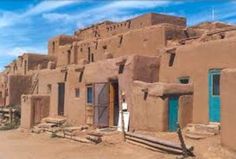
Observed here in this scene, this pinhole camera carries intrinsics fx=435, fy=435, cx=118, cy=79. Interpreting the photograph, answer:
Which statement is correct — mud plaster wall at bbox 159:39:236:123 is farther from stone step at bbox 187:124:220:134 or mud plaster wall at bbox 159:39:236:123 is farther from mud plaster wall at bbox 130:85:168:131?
mud plaster wall at bbox 130:85:168:131

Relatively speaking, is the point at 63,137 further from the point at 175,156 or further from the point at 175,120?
the point at 175,156

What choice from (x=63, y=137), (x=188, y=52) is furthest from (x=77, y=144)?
(x=188, y=52)

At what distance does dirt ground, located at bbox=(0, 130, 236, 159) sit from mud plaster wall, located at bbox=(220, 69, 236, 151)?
0.36 metres

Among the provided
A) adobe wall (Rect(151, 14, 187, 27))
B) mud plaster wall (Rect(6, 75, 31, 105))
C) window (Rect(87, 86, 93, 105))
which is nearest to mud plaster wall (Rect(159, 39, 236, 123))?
window (Rect(87, 86, 93, 105))

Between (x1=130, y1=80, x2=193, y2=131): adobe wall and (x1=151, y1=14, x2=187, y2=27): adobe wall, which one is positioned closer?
(x1=130, y1=80, x2=193, y2=131): adobe wall

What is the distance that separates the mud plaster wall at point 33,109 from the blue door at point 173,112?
11.6m

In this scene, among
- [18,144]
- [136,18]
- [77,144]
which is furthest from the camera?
[136,18]

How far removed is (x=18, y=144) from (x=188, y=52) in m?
9.12

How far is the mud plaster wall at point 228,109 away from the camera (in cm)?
1265

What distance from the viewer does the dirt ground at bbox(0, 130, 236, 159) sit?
44.2 feet

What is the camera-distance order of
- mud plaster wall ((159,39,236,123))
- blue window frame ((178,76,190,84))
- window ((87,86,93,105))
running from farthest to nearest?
window ((87,86,93,105))
blue window frame ((178,76,190,84))
mud plaster wall ((159,39,236,123))

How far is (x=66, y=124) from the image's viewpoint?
80.5 ft

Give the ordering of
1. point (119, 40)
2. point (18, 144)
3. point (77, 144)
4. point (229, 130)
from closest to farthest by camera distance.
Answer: point (229, 130) → point (77, 144) → point (18, 144) → point (119, 40)

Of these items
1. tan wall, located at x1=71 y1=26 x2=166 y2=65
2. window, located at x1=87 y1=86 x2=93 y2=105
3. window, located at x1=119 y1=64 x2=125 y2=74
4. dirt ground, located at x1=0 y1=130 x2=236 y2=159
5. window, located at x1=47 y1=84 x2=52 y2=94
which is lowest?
dirt ground, located at x1=0 y1=130 x2=236 y2=159
